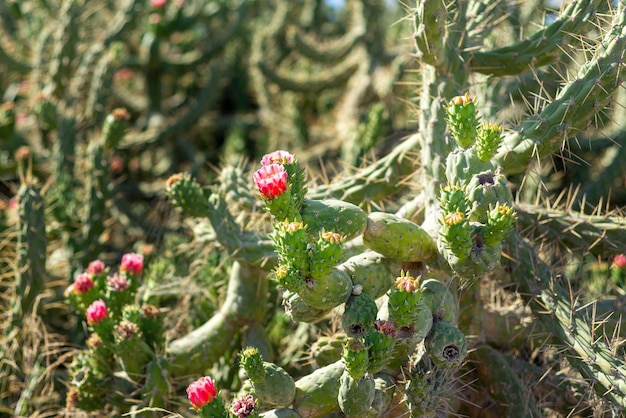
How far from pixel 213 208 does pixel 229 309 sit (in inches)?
17.8

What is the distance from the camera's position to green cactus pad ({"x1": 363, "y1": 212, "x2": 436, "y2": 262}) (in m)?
2.45

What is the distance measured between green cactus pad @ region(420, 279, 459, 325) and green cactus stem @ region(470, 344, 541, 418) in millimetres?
402

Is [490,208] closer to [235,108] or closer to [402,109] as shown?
[402,109]

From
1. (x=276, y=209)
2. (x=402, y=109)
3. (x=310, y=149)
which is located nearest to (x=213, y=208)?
(x=276, y=209)

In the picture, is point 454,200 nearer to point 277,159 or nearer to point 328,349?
point 277,159

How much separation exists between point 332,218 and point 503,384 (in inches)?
43.5

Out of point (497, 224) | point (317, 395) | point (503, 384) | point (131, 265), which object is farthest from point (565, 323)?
point (131, 265)

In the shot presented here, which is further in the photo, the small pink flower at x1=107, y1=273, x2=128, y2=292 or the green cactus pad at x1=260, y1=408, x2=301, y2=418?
the small pink flower at x1=107, y1=273, x2=128, y2=292

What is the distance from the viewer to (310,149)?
584 centimetres

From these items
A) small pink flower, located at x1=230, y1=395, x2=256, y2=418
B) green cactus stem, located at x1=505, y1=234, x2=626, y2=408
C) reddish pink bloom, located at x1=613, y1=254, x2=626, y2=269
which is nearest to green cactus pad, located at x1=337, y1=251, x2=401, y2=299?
small pink flower, located at x1=230, y1=395, x2=256, y2=418

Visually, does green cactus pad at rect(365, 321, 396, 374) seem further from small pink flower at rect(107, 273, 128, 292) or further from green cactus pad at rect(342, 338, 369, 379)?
small pink flower at rect(107, 273, 128, 292)

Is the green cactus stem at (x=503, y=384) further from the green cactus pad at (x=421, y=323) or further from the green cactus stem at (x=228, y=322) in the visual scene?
the green cactus stem at (x=228, y=322)

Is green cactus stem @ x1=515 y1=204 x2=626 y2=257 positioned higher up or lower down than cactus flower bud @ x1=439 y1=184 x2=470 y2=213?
lower down

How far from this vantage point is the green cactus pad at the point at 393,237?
2451 mm
